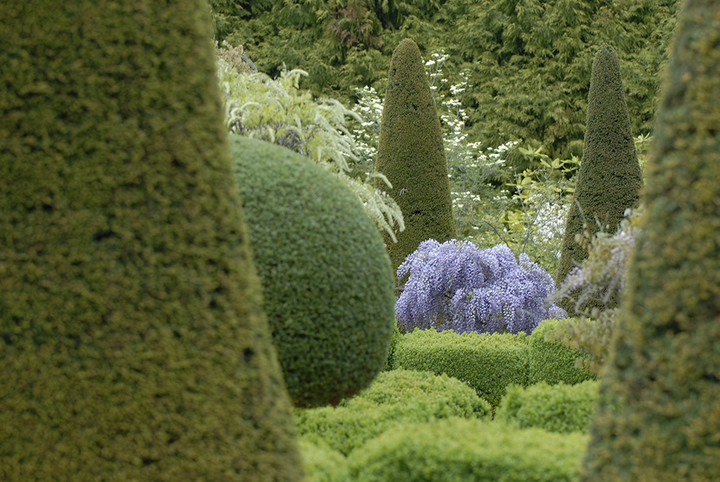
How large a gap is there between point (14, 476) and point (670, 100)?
8.44 ft

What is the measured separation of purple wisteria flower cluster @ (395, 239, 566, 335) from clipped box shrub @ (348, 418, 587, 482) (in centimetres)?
406

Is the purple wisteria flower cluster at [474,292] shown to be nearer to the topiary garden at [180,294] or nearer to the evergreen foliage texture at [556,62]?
the topiary garden at [180,294]

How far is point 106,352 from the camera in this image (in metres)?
2.07

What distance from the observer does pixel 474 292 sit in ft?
22.5

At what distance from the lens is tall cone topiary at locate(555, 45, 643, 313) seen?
7.16 m

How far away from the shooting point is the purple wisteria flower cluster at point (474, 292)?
6.80 m

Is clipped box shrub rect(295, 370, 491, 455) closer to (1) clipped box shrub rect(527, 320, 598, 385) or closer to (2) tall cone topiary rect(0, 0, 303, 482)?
(1) clipped box shrub rect(527, 320, 598, 385)

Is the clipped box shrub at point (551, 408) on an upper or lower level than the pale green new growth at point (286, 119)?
lower

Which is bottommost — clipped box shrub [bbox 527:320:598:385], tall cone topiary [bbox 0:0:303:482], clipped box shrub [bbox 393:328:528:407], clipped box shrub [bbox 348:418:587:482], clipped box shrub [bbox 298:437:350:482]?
clipped box shrub [bbox 393:328:528:407]

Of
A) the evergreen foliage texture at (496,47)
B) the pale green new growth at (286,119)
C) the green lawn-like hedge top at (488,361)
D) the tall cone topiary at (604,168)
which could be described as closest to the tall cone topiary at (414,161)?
the tall cone topiary at (604,168)

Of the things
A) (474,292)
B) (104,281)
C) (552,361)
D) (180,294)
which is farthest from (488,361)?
(104,281)

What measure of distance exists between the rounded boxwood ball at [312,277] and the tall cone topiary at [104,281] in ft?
3.21

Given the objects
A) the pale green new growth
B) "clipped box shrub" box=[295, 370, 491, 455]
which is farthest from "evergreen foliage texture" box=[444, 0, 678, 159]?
"clipped box shrub" box=[295, 370, 491, 455]

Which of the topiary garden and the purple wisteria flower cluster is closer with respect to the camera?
the topiary garden
